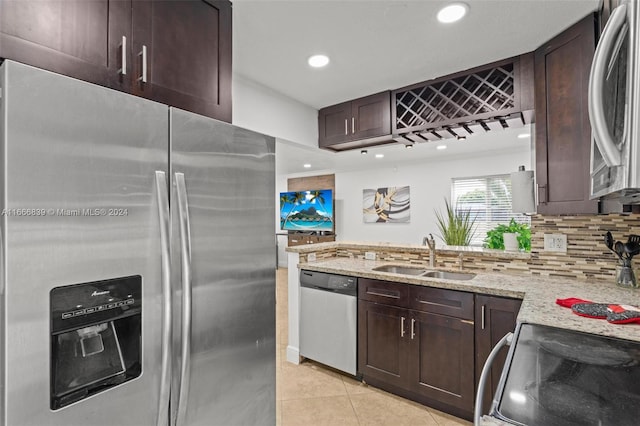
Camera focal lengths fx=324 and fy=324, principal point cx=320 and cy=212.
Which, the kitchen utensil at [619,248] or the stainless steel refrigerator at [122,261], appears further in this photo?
the kitchen utensil at [619,248]

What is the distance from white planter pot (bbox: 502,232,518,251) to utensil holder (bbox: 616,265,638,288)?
27.4 inches

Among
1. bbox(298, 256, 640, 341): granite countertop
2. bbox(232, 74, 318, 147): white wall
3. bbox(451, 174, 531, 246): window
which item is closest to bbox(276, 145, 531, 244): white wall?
bbox(451, 174, 531, 246): window

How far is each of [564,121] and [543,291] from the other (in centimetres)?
99

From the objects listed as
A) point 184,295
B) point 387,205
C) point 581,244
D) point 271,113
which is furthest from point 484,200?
point 184,295

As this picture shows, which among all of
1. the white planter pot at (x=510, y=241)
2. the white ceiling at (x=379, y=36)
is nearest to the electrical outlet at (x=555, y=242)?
the white planter pot at (x=510, y=241)

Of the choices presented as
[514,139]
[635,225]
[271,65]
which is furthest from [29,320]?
[514,139]

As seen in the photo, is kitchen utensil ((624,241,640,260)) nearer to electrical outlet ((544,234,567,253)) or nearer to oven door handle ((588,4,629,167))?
electrical outlet ((544,234,567,253))

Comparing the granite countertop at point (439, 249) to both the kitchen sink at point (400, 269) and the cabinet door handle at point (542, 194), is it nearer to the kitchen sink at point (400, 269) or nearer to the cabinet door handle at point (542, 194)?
the kitchen sink at point (400, 269)

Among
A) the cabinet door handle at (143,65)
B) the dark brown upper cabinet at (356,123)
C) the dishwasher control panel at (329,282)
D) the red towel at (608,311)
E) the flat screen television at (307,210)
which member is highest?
the dark brown upper cabinet at (356,123)

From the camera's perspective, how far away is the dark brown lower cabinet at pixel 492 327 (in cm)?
193

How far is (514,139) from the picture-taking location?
4.14 meters

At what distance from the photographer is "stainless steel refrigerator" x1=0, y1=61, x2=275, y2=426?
776mm

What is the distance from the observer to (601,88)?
578 mm

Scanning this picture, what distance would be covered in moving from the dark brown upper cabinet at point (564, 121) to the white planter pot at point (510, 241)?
0.65m
